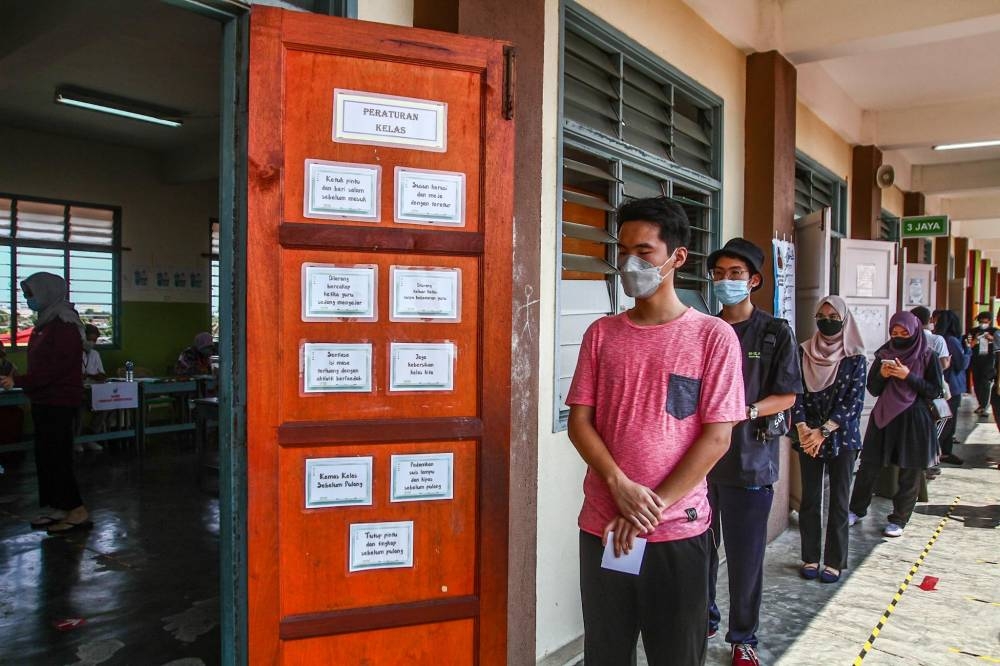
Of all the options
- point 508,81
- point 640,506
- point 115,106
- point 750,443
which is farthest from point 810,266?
point 115,106

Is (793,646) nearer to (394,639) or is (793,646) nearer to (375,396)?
(394,639)

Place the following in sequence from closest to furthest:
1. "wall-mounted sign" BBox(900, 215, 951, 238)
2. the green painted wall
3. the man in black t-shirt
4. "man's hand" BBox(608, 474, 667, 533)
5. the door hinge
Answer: "man's hand" BBox(608, 474, 667, 533), the door hinge, the man in black t-shirt, "wall-mounted sign" BBox(900, 215, 951, 238), the green painted wall

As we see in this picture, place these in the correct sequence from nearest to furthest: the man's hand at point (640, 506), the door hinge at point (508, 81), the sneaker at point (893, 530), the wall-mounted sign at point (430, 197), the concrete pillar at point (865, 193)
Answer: the man's hand at point (640, 506) → the wall-mounted sign at point (430, 197) → the door hinge at point (508, 81) → the sneaker at point (893, 530) → the concrete pillar at point (865, 193)

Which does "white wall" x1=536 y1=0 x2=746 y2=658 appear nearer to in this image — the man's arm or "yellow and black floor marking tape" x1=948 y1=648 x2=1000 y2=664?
the man's arm

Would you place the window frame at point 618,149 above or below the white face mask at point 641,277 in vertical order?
above

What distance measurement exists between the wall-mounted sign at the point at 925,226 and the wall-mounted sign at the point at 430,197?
900 centimetres

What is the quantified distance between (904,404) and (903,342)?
43 centimetres

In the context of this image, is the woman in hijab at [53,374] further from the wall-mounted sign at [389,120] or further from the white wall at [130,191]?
the white wall at [130,191]

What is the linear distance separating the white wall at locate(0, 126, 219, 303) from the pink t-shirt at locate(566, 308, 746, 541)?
30.2ft

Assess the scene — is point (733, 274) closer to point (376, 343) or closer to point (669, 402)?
point (669, 402)

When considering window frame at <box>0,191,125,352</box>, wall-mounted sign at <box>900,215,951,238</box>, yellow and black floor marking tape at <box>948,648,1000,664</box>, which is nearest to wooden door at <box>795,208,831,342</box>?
yellow and black floor marking tape at <box>948,648,1000,664</box>

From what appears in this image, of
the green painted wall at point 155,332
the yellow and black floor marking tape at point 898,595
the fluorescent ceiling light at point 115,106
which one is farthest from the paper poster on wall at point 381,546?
the green painted wall at point 155,332

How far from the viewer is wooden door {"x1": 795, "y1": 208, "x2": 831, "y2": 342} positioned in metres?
5.09

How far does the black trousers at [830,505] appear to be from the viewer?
397 cm
